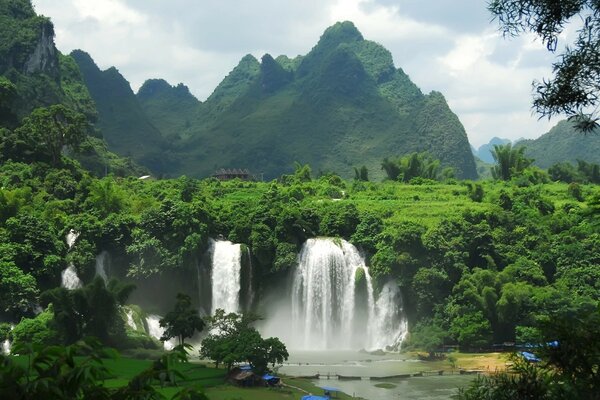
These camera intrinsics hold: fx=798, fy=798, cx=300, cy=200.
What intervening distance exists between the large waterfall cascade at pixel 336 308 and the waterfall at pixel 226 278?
3285 millimetres

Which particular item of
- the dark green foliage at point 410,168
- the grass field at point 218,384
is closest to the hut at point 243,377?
the grass field at point 218,384

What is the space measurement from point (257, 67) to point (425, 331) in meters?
126

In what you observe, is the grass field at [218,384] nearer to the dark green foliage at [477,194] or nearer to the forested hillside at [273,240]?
the forested hillside at [273,240]

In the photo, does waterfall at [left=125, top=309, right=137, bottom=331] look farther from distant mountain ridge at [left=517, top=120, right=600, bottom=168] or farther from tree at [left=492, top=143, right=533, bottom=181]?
distant mountain ridge at [left=517, top=120, right=600, bottom=168]

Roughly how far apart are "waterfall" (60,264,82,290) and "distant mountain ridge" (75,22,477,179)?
61.1 meters

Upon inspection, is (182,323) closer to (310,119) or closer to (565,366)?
(565,366)

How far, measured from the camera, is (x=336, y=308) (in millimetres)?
44438

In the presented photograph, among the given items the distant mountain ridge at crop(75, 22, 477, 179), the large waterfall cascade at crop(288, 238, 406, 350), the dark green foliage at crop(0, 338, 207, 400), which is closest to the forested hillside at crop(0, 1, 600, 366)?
the large waterfall cascade at crop(288, 238, 406, 350)

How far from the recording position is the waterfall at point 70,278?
133 feet

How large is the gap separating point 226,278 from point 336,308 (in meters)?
6.35

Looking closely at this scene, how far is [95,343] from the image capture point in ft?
23.7

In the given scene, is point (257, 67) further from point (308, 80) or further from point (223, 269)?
point (223, 269)

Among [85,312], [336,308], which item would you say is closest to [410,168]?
[336,308]

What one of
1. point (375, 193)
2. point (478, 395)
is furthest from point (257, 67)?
point (478, 395)
